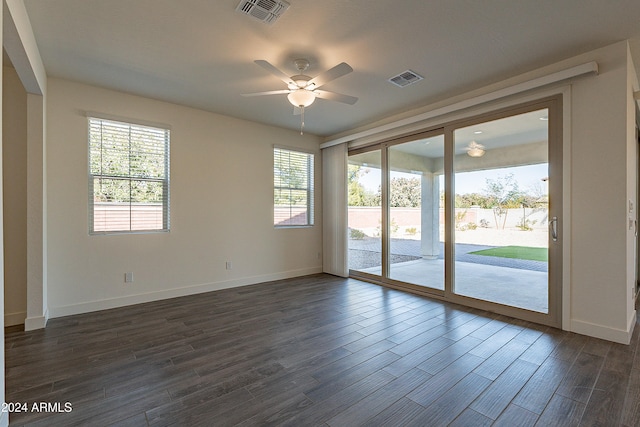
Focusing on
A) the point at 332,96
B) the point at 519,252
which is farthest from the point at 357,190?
the point at 519,252

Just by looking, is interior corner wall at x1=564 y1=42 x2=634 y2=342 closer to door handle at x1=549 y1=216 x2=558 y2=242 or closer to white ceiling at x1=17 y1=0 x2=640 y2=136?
door handle at x1=549 y1=216 x2=558 y2=242

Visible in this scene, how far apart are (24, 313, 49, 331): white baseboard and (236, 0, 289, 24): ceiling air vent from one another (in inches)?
147

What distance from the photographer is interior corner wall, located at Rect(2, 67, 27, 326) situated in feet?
10.9

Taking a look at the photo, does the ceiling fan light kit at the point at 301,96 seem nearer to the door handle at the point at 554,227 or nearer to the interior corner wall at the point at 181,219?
the interior corner wall at the point at 181,219

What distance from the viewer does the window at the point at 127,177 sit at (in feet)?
12.4

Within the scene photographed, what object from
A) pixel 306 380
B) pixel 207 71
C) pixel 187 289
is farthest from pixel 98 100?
pixel 306 380

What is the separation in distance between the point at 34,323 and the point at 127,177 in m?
1.91

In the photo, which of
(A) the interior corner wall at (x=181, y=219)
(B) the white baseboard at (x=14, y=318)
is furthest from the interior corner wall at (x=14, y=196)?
(A) the interior corner wall at (x=181, y=219)

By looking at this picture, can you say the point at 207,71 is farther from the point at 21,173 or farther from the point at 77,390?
the point at 77,390

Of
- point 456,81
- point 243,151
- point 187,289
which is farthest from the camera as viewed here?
point 243,151

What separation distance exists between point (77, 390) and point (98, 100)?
337 centimetres

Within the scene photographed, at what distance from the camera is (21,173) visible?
11.2 ft

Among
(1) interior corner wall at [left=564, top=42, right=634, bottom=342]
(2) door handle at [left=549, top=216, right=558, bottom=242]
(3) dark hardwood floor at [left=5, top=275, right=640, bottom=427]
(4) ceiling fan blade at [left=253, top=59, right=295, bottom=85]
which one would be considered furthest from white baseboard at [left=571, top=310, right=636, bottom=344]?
(4) ceiling fan blade at [left=253, top=59, right=295, bottom=85]

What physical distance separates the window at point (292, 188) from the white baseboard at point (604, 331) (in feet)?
13.9
